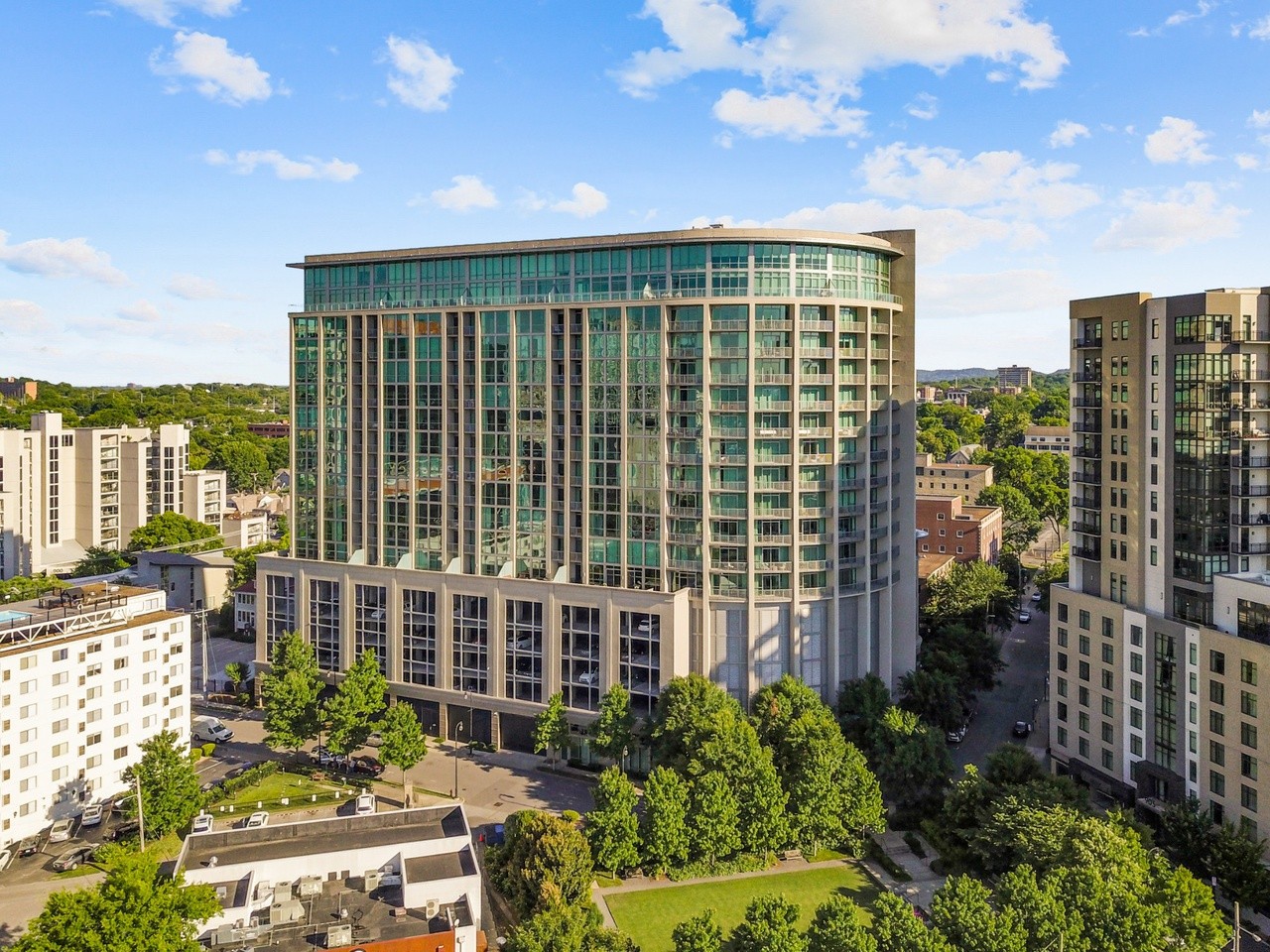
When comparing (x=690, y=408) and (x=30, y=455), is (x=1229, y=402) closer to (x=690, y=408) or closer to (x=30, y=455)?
(x=690, y=408)

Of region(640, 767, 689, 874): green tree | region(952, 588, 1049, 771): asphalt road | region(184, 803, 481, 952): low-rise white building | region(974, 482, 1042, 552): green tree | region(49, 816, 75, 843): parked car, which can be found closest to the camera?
region(184, 803, 481, 952): low-rise white building

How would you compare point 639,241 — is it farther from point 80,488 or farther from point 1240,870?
point 80,488

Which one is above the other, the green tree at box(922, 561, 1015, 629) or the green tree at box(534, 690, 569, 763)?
the green tree at box(922, 561, 1015, 629)

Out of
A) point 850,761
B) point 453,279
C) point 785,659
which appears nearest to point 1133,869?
point 850,761

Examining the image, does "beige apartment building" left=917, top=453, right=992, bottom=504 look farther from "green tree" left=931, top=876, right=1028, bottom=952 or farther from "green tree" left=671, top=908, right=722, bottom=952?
"green tree" left=671, top=908, right=722, bottom=952

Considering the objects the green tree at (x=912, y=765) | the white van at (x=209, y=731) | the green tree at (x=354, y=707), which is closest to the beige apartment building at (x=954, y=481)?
the green tree at (x=912, y=765)

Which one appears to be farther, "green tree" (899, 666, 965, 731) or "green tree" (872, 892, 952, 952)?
"green tree" (899, 666, 965, 731)

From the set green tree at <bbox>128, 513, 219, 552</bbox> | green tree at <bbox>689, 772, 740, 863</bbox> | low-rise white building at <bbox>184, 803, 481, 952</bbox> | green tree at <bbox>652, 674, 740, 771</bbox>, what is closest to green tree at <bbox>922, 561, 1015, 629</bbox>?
green tree at <bbox>652, 674, 740, 771</bbox>
